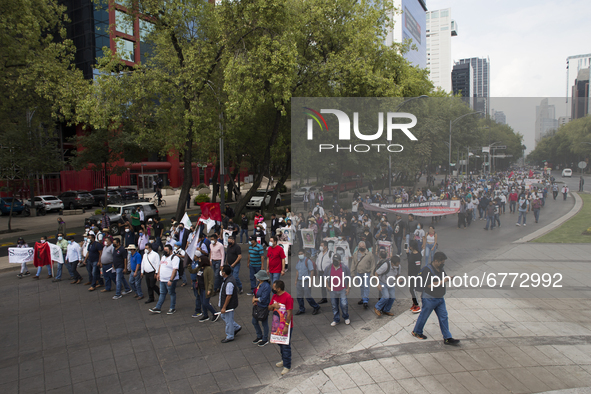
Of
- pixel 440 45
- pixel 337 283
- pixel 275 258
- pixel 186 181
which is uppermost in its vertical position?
pixel 440 45

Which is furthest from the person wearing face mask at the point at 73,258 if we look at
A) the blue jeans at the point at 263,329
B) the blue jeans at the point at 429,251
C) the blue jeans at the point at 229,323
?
the blue jeans at the point at 429,251

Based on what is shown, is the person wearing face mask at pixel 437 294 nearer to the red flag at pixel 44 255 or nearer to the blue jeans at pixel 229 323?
the blue jeans at pixel 229 323

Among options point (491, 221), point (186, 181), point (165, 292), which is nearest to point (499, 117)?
point (491, 221)

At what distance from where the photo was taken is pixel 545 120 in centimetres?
977

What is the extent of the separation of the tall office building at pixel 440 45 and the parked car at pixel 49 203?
614 ft

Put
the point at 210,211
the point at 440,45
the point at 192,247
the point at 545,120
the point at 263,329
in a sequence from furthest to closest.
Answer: the point at 440,45, the point at 210,211, the point at 192,247, the point at 545,120, the point at 263,329

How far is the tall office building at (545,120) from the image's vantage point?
9453 millimetres

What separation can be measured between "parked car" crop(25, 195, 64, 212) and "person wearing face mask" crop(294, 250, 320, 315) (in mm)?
28642

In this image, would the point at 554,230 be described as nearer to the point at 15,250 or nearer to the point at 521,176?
the point at 521,176

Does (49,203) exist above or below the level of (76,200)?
below

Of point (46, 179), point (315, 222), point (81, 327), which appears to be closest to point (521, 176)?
point (315, 222)

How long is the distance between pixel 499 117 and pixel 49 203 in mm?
32133

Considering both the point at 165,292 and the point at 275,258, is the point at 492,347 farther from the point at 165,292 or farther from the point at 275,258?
the point at 165,292

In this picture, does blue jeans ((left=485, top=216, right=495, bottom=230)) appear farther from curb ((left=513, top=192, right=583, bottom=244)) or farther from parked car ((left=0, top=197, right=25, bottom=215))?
parked car ((left=0, top=197, right=25, bottom=215))
